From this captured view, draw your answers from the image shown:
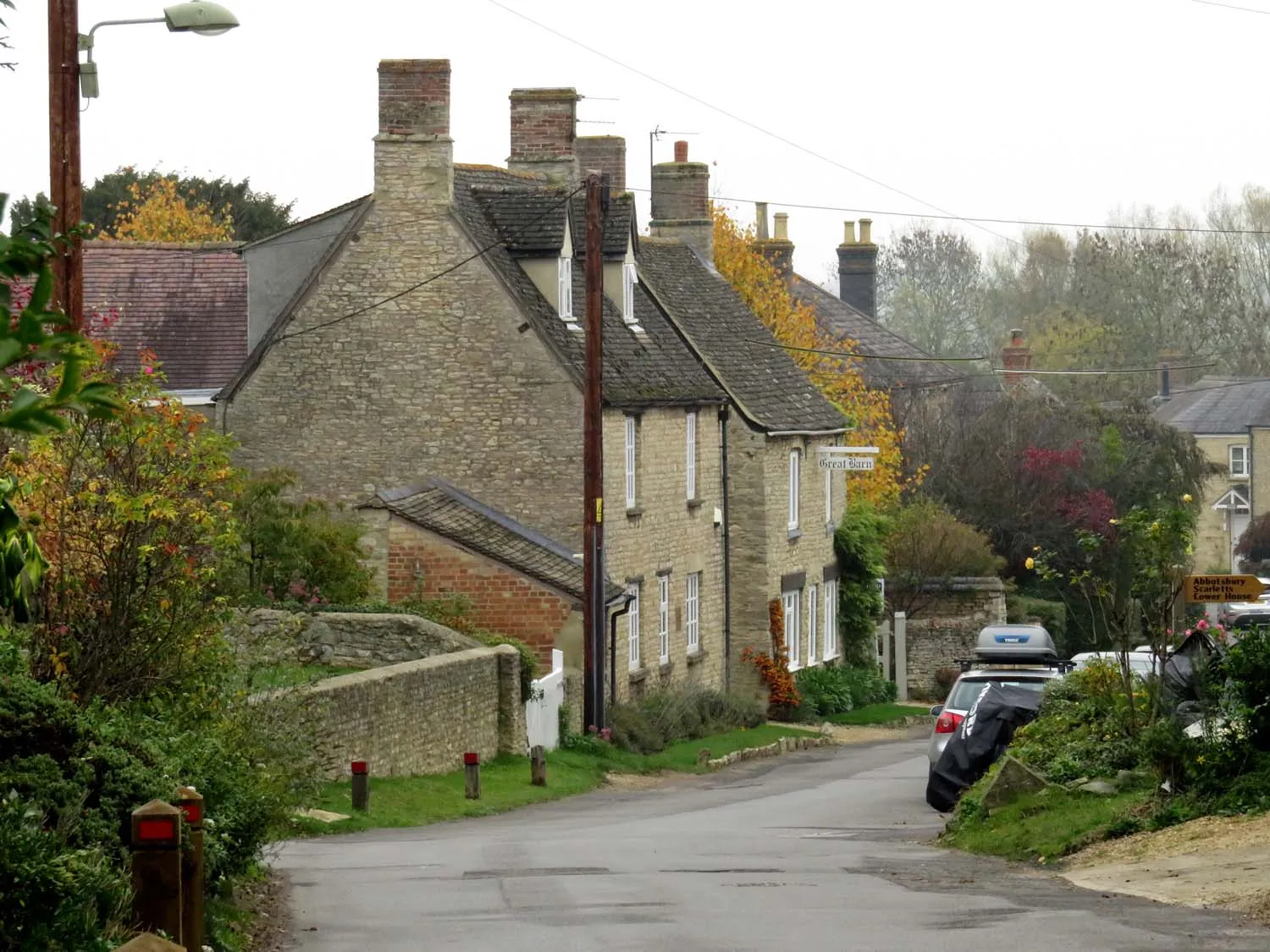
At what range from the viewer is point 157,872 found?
9.40m

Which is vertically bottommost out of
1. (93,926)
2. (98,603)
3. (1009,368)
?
(93,926)

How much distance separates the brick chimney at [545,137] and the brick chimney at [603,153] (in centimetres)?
450

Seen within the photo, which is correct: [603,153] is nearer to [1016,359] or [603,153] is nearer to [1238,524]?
[1016,359]

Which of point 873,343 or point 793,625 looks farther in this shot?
point 873,343

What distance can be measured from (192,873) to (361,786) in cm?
1159

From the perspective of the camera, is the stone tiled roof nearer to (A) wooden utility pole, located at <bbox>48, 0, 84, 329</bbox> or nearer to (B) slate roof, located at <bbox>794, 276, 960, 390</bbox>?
(A) wooden utility pole, located at <bbox>48, 0, 84, 329</bbox>

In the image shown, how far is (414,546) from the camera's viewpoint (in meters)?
30.8

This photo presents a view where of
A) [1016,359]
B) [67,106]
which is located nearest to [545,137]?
[67,106]

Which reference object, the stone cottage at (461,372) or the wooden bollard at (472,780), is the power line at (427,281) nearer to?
the stone cottage at (461,372)

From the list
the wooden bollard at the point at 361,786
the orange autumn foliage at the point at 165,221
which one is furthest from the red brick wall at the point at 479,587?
the orange autumn foliage at the point at 165,221

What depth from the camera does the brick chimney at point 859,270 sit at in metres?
72.2

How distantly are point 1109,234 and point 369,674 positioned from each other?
7527 centimetres

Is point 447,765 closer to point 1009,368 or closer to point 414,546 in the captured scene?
point 414,546

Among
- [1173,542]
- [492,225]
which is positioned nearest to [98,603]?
[1173,542]
